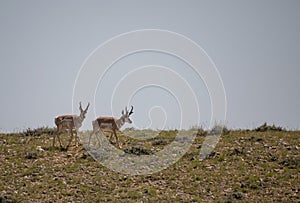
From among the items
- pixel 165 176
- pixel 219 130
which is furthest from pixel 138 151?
pixel 219 130

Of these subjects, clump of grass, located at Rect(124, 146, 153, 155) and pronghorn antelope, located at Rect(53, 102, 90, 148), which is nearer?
clump of grass, located at Rect(124, 146, 153, 155)

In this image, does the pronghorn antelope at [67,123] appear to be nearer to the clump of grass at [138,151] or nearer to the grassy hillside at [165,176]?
the grassy hillside at [165,176]

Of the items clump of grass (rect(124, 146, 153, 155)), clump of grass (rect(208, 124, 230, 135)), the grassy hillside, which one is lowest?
the grassy hillside

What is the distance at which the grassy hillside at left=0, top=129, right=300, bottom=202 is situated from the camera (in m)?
16.9

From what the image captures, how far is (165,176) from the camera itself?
18.7 m

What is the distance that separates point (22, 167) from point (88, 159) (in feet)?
8.99

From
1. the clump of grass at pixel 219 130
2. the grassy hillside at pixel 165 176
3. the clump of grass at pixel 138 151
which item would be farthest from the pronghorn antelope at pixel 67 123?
the clump of grass at pixel 219 130

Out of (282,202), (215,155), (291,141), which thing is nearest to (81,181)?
(215,155)

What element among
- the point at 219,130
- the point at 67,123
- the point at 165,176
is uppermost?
the point at 67,123

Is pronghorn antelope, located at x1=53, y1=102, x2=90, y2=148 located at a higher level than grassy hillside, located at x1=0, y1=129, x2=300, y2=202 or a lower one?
higher

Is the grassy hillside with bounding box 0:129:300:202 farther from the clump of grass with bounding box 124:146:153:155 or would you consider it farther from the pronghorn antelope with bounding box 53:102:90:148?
the pronghorn antelope with bounding box 53:102:90:148

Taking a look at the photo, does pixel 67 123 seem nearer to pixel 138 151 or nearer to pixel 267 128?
pixel 138 151

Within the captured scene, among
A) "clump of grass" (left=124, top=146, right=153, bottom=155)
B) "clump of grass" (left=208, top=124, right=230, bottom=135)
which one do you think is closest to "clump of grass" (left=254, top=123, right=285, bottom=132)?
"clump of grass" (left=208, top=124, right=230, bottom=135)

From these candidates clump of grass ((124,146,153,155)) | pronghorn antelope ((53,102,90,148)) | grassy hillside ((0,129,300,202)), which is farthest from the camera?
pronghorn antelope ((53,102,90,148))
